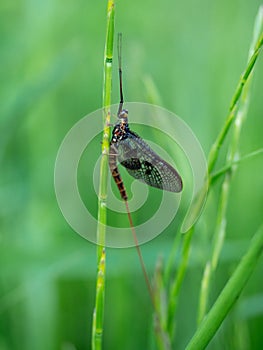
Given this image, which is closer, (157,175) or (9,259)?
(157,175)

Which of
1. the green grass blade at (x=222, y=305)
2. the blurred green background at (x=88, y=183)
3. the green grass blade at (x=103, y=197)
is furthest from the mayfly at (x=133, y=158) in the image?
the green grass blade at (x=222, y=305)

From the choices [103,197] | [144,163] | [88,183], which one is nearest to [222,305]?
[103,197]

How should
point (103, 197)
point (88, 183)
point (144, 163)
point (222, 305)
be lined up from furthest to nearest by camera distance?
1. point (88, 183)
2. point (144, 163)
3. point (103, 197)
4. point (222, 305)

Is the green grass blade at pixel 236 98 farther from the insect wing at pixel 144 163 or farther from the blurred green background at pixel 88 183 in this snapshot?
the blurred green background at pixel 88 183

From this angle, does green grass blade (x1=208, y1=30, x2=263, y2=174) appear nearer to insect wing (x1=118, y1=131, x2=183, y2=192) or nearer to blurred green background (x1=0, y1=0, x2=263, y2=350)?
insect wing (x1=118, y1=131, x2=183, y2=192)

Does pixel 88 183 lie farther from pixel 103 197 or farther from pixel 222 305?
pixel 222 305

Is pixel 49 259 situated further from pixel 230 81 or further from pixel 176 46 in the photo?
pixel 176 46

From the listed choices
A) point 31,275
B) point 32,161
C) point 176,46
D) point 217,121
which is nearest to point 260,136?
point 217,121
